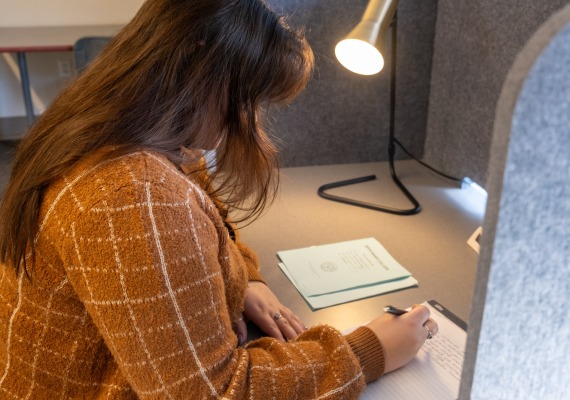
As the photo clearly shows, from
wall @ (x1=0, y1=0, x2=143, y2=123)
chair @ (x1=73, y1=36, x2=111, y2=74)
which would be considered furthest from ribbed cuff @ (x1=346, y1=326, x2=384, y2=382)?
wall @ (x1=0, y1=0, x2=143, y2=123)

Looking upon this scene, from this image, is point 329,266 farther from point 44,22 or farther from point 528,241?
point 44,22

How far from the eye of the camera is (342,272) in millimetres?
937

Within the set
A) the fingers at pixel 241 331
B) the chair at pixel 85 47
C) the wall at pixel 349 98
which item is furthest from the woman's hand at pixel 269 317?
the chair at pixel 85 47

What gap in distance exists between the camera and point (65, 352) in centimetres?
61

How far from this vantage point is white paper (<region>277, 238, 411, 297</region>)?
0.91 m

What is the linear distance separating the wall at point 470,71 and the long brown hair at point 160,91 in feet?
1.68

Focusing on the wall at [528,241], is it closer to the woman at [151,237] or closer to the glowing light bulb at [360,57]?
the woman at [151,237]

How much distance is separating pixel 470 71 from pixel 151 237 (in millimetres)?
846

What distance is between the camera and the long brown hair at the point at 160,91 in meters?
0.61

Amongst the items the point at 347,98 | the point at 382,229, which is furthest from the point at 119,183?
the point at 347,98

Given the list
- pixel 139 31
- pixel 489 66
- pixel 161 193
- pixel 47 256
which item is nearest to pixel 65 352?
pixel 47 256

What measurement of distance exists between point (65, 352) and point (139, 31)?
1.15ft

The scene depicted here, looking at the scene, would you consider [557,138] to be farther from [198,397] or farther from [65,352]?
[65,352]

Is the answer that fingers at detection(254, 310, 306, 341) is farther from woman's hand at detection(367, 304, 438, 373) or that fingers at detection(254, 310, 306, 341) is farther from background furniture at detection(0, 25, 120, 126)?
background furniture at detection(0, 25, 120, 126)
